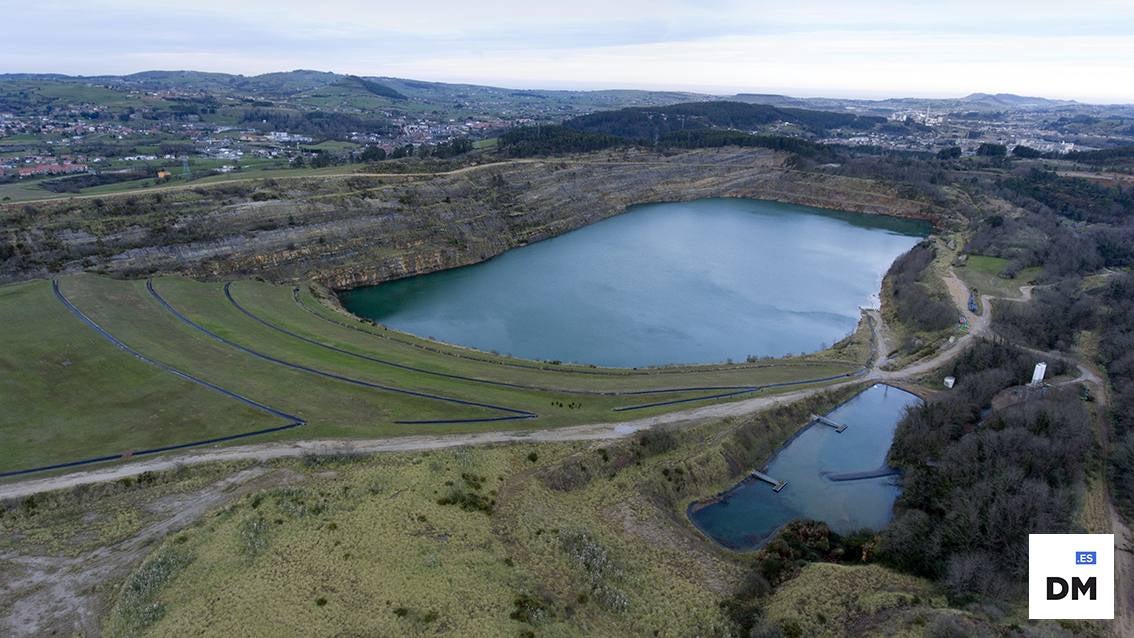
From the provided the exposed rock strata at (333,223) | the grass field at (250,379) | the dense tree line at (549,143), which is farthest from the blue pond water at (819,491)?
the dense tree line at (549,143)

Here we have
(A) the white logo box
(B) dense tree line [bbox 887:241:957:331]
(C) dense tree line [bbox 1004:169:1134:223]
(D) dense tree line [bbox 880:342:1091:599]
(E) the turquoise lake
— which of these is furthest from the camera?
(C) dense tree line [bbox 1004:169:1134:223]

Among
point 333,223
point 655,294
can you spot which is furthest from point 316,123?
point 655,294

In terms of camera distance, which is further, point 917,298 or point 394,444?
point 917,298

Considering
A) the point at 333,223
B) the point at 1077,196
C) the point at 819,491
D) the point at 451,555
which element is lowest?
the point at 819,491

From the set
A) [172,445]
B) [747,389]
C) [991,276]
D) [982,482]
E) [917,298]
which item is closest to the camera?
[982,482]

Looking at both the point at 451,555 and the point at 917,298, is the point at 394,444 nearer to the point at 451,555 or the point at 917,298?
the point at 451,555

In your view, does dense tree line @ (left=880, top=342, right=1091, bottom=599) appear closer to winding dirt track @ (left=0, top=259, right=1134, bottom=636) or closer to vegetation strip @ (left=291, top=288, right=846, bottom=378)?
winding dirt track @ (left=0, top=259, right=1134, bottom=636)

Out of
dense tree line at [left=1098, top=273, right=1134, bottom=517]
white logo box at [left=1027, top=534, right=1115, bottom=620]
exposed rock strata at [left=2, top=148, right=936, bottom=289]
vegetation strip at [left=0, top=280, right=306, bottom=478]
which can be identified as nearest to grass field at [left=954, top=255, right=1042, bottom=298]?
dense tree line at [left=1098, top=273, right=1134, bottom=517]
